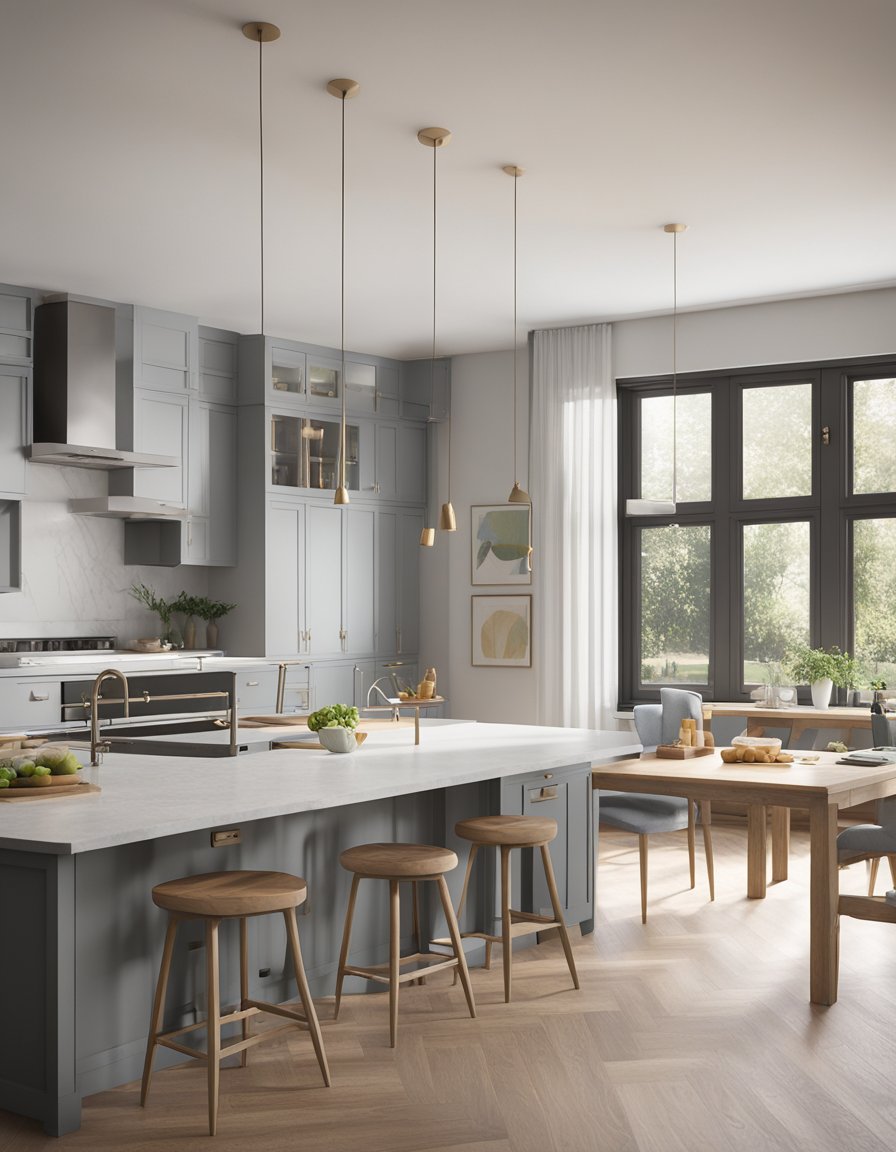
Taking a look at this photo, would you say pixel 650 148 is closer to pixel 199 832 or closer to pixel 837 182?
pixel 837 182

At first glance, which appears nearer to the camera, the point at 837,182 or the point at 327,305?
the point at 837,182

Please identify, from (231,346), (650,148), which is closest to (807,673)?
(650,148)

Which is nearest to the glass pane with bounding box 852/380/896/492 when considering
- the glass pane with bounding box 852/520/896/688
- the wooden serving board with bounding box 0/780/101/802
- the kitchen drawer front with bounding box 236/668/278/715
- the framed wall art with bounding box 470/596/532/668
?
the glass pane with bounding box 852/520/896/688

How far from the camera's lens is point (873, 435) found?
7676 mm

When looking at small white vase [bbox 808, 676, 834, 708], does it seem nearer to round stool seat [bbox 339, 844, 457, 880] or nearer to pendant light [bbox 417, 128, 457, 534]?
pendant light [bbox 417, 128, 457, 534]

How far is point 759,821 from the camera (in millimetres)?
5738

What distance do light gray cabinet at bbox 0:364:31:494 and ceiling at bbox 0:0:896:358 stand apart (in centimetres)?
53

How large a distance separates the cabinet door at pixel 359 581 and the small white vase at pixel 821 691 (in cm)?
302

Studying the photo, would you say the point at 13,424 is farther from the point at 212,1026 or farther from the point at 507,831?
the point at 212,1026

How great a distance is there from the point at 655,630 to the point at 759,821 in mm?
2762

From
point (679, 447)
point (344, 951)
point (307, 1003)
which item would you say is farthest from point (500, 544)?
point (307, 1003)

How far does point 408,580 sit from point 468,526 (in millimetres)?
585

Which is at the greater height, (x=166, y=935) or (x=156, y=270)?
(x=156, y=270)

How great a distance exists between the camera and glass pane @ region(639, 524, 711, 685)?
8242 millimetres
